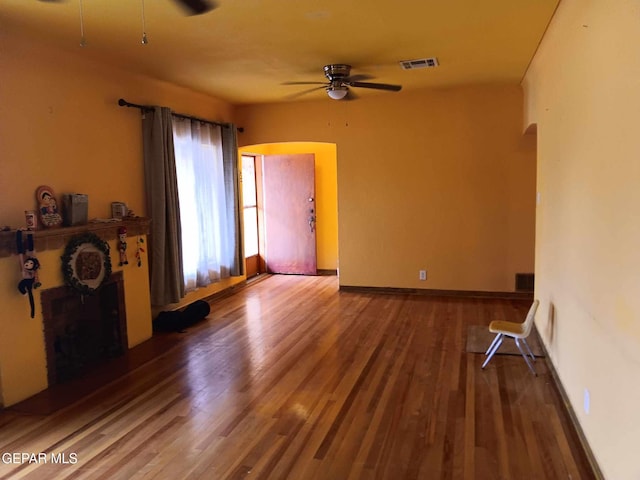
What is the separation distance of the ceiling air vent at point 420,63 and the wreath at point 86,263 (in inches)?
127

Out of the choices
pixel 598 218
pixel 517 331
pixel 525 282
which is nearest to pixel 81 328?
pixel 517 331

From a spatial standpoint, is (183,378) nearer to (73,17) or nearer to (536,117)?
(73,17)

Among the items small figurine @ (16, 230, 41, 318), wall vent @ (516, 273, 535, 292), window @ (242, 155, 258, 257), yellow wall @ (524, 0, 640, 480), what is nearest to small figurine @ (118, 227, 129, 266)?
small figurine @ (16, 230, 41, 318)

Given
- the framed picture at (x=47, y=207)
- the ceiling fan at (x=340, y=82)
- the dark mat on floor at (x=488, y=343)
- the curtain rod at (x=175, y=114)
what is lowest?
the dark mat on floor at (x=488, y=343)

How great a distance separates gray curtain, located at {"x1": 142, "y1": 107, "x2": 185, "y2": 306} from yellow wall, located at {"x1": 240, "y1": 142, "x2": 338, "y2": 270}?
2882 mm

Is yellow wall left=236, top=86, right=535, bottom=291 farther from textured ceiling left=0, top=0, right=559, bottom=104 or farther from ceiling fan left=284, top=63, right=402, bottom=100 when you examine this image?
ceiling fan left=284, top=63, right=402, bottom=100

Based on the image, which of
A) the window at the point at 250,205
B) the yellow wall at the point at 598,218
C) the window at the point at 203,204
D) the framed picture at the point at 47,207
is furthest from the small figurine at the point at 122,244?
the yellow wall at the point at 598,218

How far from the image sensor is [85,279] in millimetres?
3922

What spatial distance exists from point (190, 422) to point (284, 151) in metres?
5.83

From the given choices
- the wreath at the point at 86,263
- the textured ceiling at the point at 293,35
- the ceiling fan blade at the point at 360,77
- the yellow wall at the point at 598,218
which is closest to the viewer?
the yellow wall at the point at 598,218

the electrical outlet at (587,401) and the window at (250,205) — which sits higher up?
the window at (250,205)

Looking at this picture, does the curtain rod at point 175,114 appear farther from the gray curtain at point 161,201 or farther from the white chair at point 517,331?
the white chair at point 517,331

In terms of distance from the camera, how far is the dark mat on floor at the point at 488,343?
13.6 ft

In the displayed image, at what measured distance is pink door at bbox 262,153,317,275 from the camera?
7.91m
